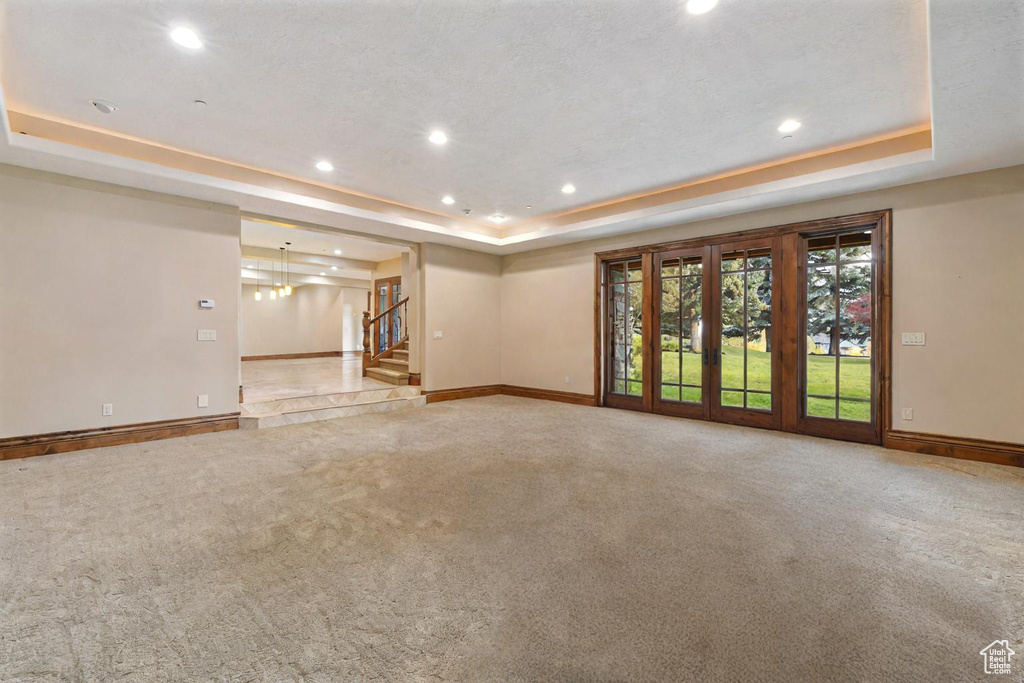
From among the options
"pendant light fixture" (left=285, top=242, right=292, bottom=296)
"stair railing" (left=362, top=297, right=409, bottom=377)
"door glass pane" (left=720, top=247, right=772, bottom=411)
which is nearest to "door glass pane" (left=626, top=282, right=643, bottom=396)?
"door glass pane" (left=720, top=247, right=772, bottom=411)

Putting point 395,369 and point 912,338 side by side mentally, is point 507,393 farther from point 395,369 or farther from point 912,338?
point 912,338

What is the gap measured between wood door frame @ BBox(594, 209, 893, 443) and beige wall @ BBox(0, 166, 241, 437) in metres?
5.76

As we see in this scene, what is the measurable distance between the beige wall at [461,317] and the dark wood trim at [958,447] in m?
5.90

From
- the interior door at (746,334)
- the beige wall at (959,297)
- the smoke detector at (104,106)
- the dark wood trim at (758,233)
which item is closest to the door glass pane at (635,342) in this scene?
the dark wood trim at (758,233)

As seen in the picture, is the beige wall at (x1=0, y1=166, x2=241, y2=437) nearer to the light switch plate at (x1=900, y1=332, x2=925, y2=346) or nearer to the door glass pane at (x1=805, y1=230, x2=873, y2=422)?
the door glass pane at (x1=805, y1=230, x2=873, y2=422)

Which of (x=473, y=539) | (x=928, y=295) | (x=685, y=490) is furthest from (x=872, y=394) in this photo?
(x=473, y=539)

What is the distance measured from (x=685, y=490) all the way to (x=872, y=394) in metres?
3.03

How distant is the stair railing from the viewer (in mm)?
9336

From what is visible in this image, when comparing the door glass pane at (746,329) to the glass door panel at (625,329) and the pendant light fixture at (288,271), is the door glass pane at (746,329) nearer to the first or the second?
the glass door panel at (625,329)

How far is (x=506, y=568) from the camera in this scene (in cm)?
220

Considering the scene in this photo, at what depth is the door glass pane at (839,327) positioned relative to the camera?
4777 millimetres

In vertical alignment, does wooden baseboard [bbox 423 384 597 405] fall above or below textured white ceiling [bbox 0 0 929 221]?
below

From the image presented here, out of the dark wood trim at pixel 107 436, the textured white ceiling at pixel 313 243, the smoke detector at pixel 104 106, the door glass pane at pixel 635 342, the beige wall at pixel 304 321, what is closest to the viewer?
the smoke detector at pixel 104 106

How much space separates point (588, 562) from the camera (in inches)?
89.0
